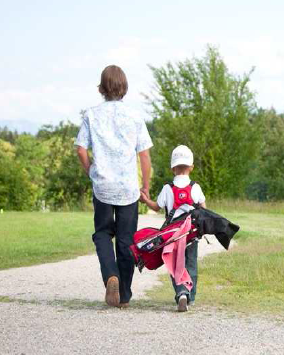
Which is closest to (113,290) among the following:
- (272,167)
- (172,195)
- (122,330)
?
(172,195)

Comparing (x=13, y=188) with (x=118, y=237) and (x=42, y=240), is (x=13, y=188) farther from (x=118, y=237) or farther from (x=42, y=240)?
(x=118, y=237)

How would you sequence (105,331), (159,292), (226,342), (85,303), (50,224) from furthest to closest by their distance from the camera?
(50,224), (159,292), (85,303), (105,331), (226,342)

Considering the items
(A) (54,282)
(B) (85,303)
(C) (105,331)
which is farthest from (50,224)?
(C) (105,331)

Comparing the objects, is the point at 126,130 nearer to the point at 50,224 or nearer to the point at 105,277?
the point at 105,277

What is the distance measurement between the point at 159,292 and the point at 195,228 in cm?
230

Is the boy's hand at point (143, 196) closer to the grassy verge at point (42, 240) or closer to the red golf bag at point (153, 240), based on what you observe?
the red golf bag at point (153, 240)

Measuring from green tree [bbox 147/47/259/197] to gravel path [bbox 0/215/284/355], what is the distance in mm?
27199

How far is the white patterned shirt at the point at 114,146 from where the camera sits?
24.0ft

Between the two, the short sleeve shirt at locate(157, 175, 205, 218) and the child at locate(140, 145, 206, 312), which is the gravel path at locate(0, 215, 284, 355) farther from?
the short sleeve shirt at locate(157, 175, 205, 218)

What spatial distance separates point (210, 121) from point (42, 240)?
1873 cm

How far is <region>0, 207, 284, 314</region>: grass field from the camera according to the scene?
843 cm

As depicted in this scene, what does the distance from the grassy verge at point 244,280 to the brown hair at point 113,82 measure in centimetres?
222

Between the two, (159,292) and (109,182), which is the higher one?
(109,182)

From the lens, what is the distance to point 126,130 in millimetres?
7395
